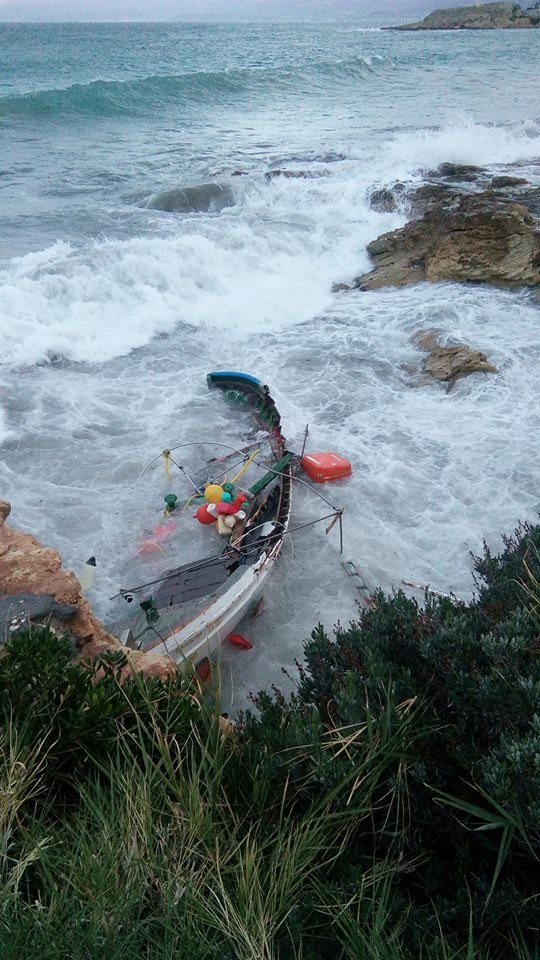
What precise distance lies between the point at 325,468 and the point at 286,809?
5.85 metres

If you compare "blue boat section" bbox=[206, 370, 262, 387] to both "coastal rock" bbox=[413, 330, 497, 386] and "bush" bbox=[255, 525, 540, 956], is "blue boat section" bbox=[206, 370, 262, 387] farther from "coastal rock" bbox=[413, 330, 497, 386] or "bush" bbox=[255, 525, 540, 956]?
"bush" bbox=[255, 525, 540, 956]

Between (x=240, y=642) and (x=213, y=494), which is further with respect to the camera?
(x=213, y=494)

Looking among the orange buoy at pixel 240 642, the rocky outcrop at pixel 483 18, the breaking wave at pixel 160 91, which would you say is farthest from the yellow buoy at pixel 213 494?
the rocky outcrop at pixel 483 18

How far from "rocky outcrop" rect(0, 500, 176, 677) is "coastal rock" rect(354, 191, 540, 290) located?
1226 cm

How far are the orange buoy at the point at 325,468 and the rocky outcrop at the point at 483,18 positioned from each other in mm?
122340

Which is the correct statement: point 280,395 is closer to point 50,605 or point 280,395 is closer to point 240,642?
point 240,642

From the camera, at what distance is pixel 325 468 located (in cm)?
902

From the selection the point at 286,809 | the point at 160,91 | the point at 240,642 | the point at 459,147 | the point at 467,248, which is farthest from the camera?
the point at 160,91

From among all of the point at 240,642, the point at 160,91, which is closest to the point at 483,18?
the point at 160,91

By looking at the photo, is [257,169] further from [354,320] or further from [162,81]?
[162,81]

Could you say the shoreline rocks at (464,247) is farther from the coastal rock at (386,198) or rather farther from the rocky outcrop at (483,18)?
the rocky outcrop at (483,18)

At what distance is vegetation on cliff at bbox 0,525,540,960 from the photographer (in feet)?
9.23

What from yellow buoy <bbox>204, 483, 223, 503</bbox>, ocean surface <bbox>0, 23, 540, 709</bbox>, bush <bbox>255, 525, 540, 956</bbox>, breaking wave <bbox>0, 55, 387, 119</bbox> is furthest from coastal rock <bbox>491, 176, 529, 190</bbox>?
breaking wave <bbox>0, 55, 387, 119</bbox>

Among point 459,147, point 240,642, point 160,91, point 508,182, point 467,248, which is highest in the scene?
point 160,91
